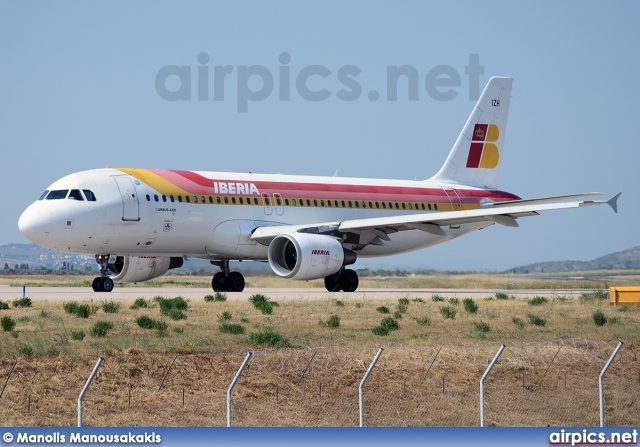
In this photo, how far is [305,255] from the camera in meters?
34.8

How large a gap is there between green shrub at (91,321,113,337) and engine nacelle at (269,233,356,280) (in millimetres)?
11788

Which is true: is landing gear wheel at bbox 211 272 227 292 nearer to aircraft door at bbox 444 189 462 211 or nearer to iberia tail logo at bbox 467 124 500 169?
aircraft door at bbox 444 189 462 211

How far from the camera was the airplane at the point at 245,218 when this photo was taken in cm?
3338

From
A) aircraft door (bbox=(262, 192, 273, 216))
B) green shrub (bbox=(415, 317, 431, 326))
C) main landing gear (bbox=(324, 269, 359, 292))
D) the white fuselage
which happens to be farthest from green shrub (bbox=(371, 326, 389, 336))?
main landing gear (bbox=(324, 269, 359, 292))

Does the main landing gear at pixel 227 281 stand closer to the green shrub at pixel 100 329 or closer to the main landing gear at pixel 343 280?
the main landing gear at pixel 343 280

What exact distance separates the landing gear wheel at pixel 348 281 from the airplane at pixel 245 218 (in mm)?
35

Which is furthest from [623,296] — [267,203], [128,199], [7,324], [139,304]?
[7,324]

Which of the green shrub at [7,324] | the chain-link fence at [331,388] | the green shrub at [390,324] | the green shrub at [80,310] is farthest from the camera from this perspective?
the green shrub at [80,310]

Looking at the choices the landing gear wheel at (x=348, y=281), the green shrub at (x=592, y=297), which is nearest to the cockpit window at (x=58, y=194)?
the landing gear wheel at (x=348, y=281)

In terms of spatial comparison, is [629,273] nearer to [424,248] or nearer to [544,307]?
[424,248]

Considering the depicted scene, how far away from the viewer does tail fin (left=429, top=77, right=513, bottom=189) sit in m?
44.8

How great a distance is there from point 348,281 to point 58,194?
10.8m

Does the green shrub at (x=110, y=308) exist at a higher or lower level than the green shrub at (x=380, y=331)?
higher

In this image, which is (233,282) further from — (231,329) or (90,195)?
(231,329)
